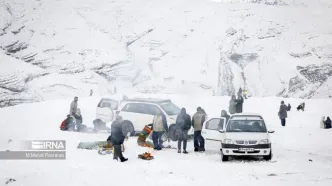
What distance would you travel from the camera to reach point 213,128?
14.4m

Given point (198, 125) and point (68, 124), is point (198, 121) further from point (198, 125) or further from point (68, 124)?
point (68, 124)

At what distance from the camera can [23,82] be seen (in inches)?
2138

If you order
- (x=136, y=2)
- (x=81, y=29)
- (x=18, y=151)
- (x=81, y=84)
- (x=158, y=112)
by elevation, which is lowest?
(x=18, y=151)

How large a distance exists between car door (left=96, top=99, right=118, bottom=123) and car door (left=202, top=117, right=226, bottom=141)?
6574mm

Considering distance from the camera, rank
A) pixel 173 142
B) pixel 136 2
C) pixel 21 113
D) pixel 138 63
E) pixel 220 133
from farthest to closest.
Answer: pixel 136 2
pixel 138 63
pixel 21 113
pixel 173 142
pixel 220 133

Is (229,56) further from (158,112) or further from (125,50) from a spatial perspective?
(158,112)

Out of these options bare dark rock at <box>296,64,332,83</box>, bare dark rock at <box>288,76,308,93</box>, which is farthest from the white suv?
bare dark rock at <box>296,64,332,83</box>

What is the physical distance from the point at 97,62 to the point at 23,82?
1174cm

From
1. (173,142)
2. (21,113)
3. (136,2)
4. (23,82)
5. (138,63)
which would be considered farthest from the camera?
(136,2)

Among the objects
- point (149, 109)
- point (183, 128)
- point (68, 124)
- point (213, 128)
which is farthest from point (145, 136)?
point (68, 124)

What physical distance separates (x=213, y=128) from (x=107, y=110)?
24.4ft

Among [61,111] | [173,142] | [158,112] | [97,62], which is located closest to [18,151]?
[158,112]

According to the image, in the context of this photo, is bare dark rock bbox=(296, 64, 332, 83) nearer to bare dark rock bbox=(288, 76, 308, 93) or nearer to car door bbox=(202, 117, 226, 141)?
bare dark rock bbox=(288, 76, 308, 93)

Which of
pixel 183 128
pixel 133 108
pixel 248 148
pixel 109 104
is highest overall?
pixel 109 104
